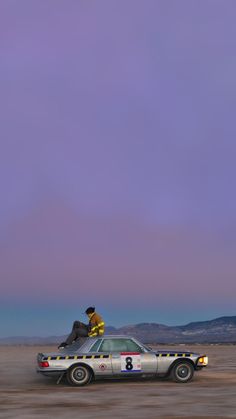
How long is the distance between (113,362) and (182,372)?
199cm

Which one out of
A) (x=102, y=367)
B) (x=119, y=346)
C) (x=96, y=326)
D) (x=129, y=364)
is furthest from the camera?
(x=96, y=326)

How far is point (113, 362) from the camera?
15.4 metres

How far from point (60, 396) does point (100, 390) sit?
4.78ft

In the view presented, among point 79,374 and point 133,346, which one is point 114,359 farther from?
point 79,374

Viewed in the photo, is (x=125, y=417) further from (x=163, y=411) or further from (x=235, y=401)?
(x=235, y=401)

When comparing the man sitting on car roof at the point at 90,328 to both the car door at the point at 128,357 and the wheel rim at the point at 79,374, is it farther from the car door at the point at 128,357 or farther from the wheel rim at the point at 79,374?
the wheel rim at the point at 79,374

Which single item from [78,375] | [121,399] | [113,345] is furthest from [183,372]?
[121,399]

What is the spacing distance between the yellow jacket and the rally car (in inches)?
32.1

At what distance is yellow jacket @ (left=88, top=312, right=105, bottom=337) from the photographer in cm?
1695

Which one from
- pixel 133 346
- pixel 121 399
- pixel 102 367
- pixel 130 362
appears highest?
pixel 133 346

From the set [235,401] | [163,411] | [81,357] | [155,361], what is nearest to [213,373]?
[155,361]

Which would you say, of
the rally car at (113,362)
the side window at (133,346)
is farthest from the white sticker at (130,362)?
the side window at (133,346)

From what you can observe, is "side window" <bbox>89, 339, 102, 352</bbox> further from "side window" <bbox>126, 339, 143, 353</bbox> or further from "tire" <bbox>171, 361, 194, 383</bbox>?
"tire" <bbox>171, 361, 194, 383</bbox>

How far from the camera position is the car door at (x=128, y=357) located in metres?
15.5
